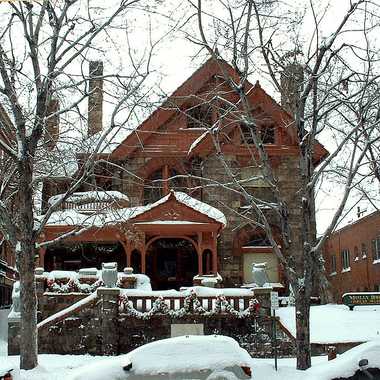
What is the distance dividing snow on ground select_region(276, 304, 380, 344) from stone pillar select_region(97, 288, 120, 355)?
514cm

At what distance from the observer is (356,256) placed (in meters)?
43.8

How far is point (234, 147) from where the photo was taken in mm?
30125

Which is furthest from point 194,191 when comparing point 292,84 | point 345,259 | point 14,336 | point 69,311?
point 345,259

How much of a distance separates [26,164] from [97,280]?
8.59m

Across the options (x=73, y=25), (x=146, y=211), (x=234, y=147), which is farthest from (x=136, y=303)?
(x=234, y=147)

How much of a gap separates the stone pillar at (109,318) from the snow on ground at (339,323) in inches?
203

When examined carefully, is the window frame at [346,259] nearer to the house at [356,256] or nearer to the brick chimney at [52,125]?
the house at [356,256]

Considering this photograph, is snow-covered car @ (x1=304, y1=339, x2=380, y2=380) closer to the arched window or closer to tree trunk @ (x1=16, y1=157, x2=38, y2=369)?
tree trunk @ (x1=16, y1=157, x2=38, y2=369)

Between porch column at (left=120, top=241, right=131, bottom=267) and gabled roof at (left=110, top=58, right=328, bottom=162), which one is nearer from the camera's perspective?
porch column at (left=120, top=241, right=131, bottom=267)

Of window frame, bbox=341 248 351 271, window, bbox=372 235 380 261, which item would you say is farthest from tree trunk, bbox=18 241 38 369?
window frame, bbox=341 248 351 271

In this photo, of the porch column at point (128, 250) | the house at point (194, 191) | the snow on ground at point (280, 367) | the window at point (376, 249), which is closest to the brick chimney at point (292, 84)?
the snow on ground at point (280, 367)

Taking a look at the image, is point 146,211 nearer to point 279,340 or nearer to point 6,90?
point 279,340

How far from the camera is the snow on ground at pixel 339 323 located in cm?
1998

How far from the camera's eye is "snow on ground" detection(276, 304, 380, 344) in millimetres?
19984
